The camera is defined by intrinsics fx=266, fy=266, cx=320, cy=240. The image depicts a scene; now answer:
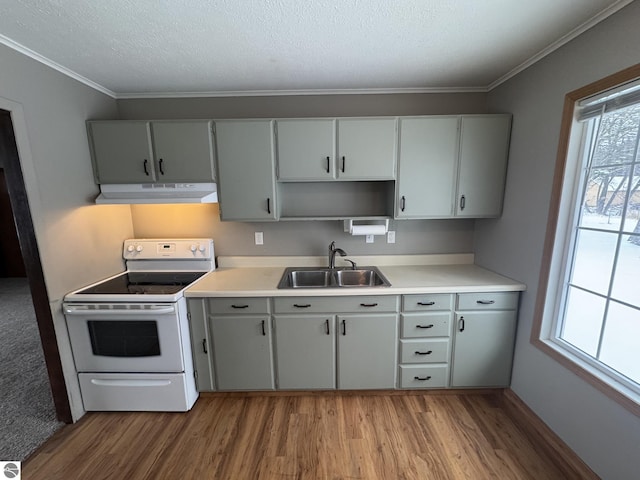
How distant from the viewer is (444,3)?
4.01 ft

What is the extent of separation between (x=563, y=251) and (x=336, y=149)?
5.35ft

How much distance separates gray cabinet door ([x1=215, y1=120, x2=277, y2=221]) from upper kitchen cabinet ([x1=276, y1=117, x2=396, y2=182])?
113 mm

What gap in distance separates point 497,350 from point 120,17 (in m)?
3.09

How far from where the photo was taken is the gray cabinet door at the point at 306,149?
2020mm

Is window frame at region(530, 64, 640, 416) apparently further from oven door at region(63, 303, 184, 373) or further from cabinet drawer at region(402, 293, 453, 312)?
oven door at region(63, 303, 184, 373)

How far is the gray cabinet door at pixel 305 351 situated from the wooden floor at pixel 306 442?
177mm

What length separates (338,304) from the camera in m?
1.96

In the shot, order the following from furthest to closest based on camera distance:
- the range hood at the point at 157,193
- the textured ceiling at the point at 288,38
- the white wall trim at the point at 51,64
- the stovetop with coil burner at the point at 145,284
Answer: the range hood at the point at 157,193, the stovetop with coil burner at the point at 145,284, the white wall trim at the point at 51,64, the textured ceiling at the point at 288,38

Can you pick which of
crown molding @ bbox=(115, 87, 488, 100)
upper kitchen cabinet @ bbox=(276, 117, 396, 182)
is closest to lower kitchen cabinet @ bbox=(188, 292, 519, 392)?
upper kitchen cabinet @ bbox=(276, 117, 396, 182)

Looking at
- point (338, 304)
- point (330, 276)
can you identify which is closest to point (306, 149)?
point (330, 276)

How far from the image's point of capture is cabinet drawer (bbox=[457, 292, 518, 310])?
1940 millimetres

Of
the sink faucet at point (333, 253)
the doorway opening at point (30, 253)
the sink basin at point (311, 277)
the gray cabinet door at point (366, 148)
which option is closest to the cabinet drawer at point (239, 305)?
the sink basin at point (311, 277)

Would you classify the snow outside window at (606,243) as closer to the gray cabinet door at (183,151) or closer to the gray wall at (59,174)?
the gray cabinet door at (183,151)

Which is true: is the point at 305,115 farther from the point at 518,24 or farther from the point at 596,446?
the point at 596,446
